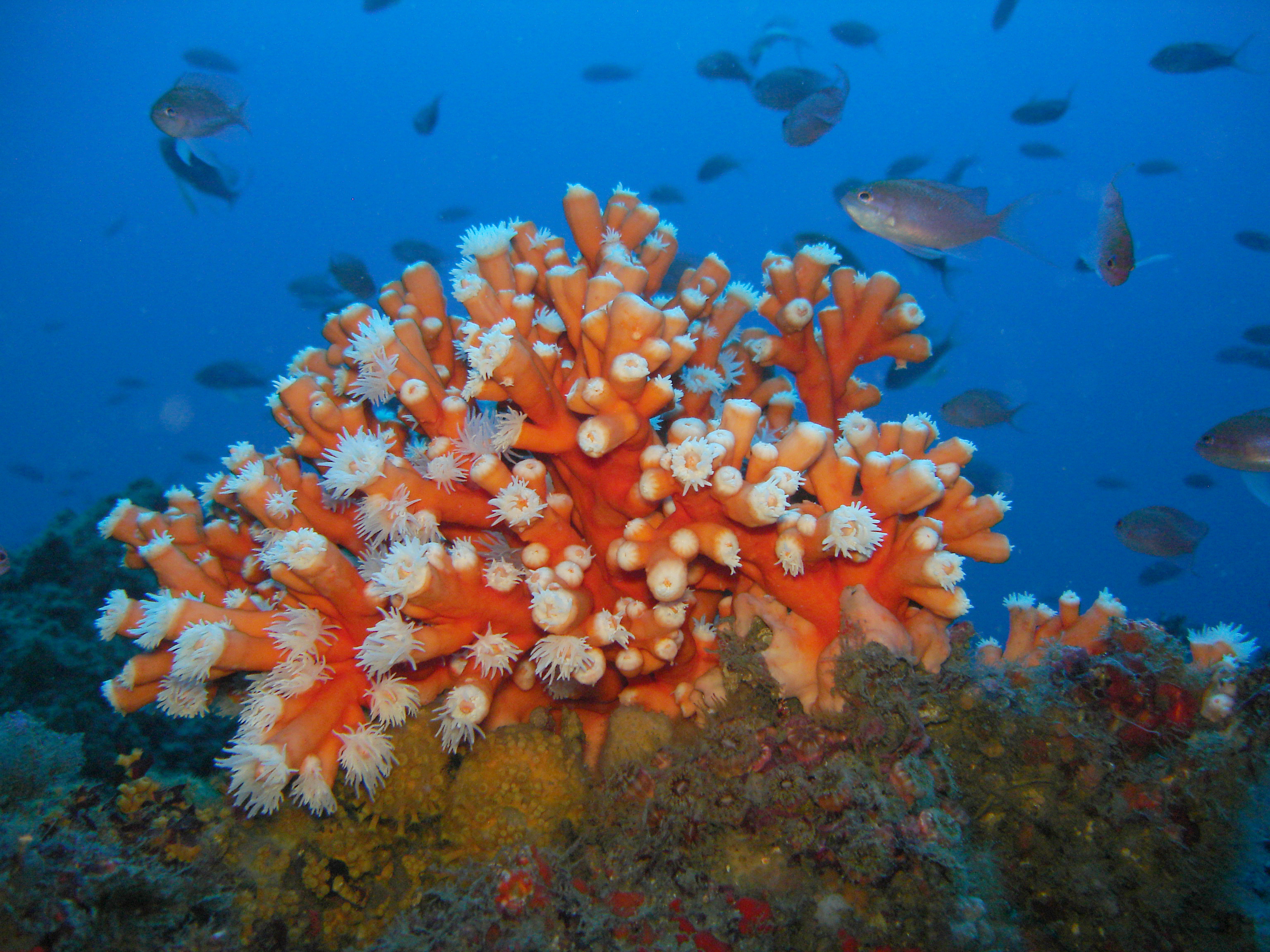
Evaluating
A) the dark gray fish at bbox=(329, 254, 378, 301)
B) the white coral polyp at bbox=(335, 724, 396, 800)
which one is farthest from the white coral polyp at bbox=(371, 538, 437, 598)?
the dark gray fish at bbox=(329, 254, 378, 301)

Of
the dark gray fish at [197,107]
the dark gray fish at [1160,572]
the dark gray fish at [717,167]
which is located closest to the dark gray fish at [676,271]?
the dark gray fish at [197,107]

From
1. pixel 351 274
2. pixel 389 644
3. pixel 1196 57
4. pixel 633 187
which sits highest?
pixel 389 644

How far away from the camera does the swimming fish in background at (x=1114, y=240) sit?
174 inches

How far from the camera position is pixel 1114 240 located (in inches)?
178

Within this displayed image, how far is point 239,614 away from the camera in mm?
2346

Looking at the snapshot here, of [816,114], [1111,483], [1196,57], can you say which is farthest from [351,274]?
[1111,483]

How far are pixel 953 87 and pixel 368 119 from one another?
250 ft

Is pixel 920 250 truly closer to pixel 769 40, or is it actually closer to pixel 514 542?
pixel 514 542

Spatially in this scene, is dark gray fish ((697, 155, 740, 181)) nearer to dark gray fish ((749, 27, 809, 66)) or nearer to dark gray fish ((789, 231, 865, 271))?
dark gray fish ((749, 27, 809, 66))

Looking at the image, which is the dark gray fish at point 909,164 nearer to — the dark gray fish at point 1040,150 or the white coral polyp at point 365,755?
the dark gray fish at point 1040,150

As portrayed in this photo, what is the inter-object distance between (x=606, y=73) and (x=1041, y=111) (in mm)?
12867

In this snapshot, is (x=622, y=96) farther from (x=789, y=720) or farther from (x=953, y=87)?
(x=789, y=720)

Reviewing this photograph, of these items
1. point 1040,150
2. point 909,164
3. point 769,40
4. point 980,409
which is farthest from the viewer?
point 1040,150

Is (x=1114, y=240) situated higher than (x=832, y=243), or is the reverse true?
(x=1114, y=240)
